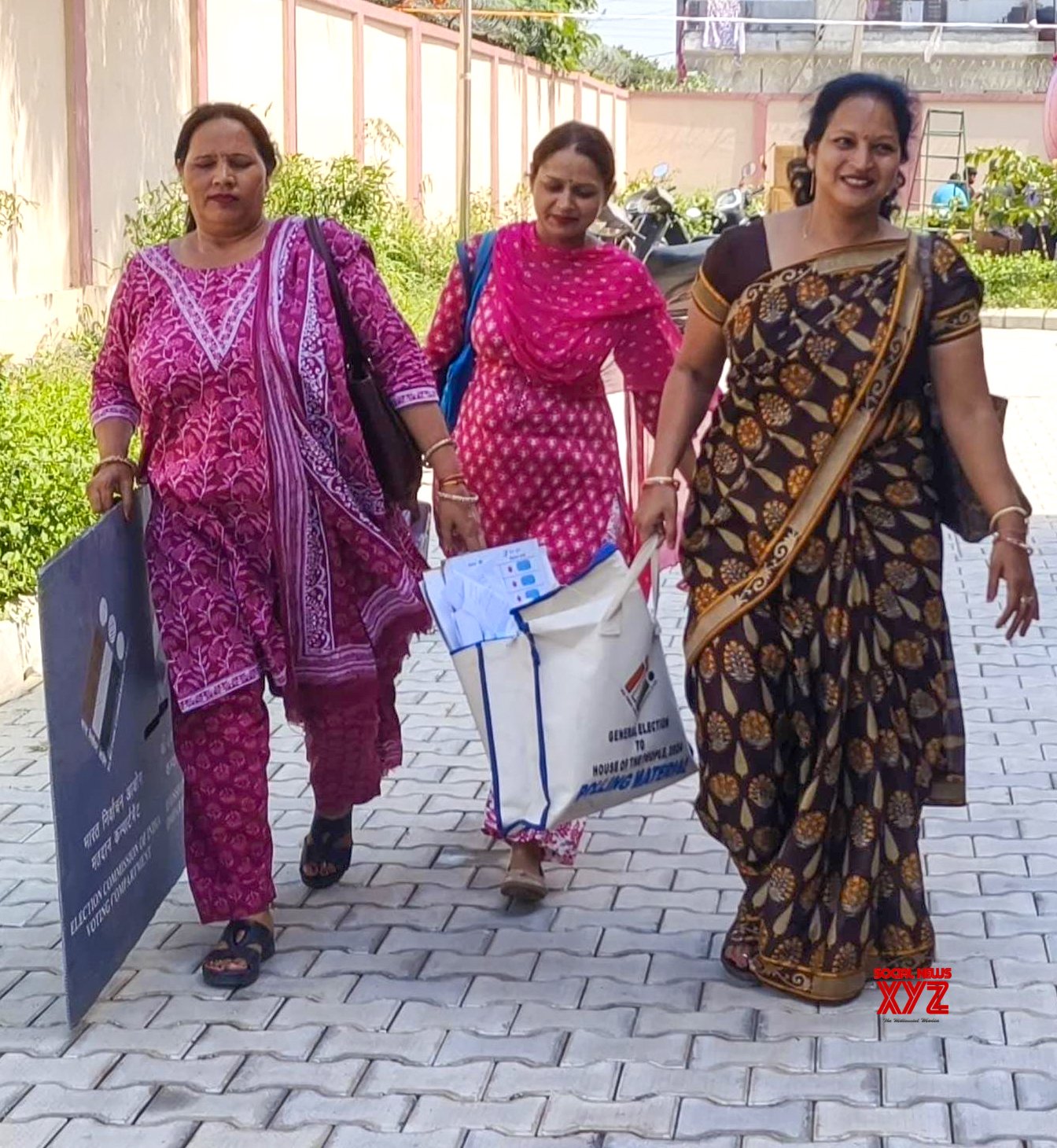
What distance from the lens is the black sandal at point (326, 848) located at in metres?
4.47

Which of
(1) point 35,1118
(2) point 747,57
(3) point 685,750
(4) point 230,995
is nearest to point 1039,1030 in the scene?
(3) point 685,750

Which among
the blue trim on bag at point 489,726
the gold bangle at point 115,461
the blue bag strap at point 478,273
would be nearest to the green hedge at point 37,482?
the blue bag strap at point 478,273

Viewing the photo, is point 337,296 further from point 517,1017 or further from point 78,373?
point 78,373

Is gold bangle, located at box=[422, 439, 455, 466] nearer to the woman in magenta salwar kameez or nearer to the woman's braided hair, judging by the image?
the woman in magenta salwar kameez

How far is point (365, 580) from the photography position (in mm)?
4125

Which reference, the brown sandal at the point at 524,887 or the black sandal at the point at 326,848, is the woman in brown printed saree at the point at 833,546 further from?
the black sandal at the point at 326,848

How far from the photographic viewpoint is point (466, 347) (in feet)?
15.2

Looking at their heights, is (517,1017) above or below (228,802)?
below

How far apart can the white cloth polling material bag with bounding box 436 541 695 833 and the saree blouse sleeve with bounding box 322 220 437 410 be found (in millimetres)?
557

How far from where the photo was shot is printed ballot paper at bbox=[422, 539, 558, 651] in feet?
12.5

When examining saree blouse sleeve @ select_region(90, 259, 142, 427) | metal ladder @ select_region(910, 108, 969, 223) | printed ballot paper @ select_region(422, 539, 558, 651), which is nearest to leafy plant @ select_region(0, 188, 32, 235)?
saree blouse sleeve @ select_region(90, 259, 142, 427)

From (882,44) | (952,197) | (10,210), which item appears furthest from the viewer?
(882,44)

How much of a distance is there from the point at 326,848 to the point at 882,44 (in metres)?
42.0

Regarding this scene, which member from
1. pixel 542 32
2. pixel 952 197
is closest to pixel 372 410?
pixel 952 197
